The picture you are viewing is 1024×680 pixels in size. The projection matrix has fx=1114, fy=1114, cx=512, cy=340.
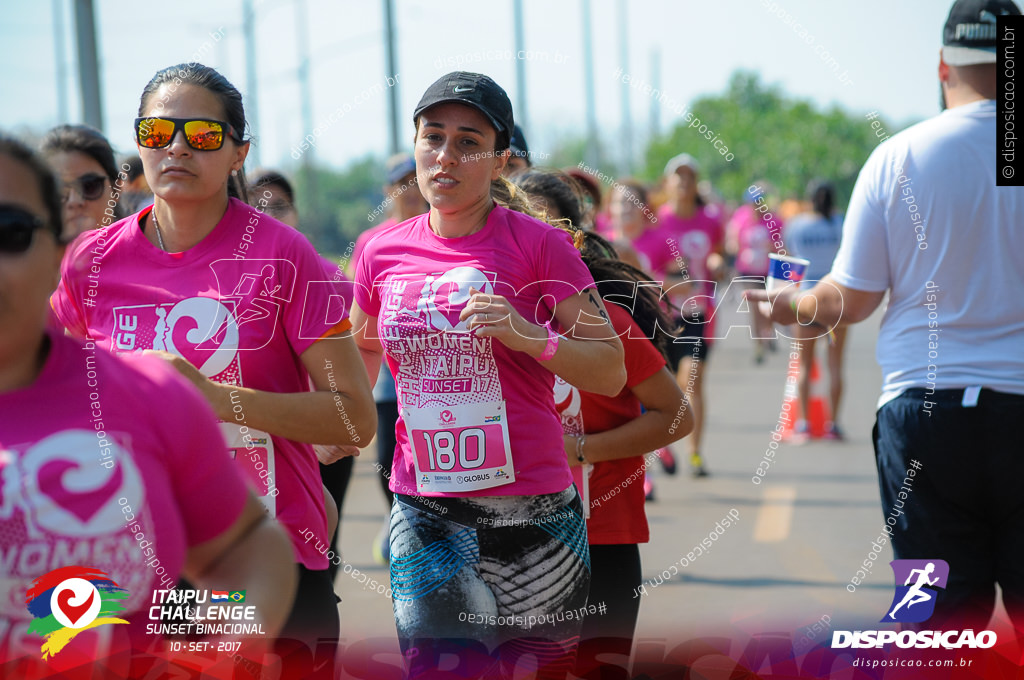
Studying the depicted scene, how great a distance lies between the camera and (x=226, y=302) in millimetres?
2520

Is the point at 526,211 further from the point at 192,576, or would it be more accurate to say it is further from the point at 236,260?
the point at 192,576

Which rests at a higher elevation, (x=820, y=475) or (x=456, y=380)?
(x=456, y=380)

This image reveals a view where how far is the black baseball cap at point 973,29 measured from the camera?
2.84 metres

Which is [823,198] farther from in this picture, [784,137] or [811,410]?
[784,137]

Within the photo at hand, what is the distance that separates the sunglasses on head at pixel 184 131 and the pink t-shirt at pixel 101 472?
3.50ft

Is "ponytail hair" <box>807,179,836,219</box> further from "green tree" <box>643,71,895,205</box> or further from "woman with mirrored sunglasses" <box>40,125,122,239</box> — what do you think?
"green tree" <box>643,71,895,205</box>

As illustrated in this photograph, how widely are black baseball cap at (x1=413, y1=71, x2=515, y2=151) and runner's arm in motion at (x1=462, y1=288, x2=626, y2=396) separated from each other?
436mm

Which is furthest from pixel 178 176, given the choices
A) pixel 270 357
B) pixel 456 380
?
pixel 456 380

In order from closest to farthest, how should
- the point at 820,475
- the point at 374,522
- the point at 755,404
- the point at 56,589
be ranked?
the point at 56,589 < the point at 374,522 < the point at 820,475 < the point at 755,404

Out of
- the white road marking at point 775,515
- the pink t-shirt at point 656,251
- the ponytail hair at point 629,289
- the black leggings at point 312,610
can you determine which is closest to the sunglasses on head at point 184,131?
the black leggings at point 312,610

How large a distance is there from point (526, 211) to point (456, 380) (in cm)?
68

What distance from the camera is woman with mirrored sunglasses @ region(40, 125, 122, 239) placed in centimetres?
338

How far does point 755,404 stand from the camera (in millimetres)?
11695

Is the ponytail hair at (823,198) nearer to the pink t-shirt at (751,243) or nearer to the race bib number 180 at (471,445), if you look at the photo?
the pink t-shirt at (751,243)
